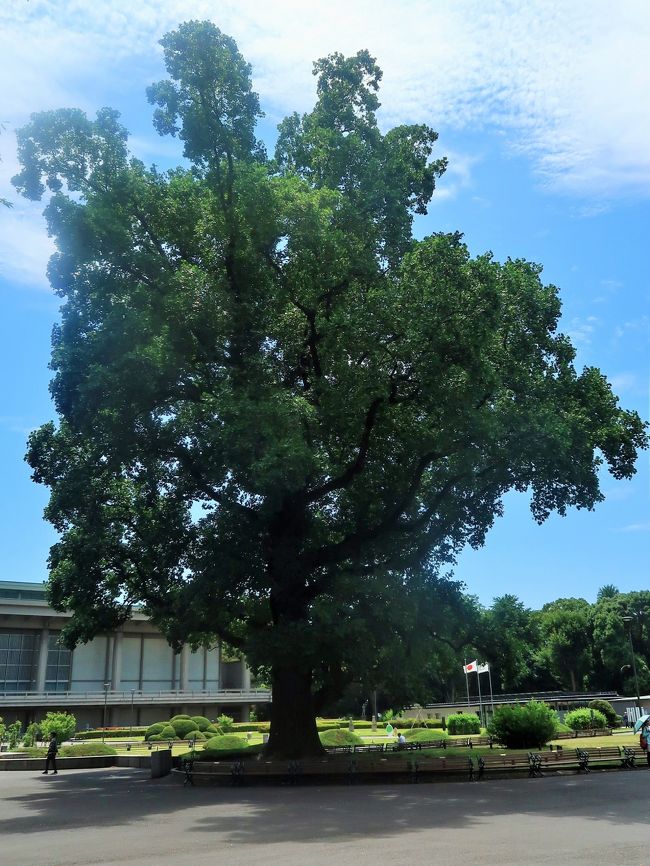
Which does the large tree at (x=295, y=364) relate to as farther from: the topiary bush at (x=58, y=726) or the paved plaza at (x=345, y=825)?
the topiary bush at (x=58, y=726)

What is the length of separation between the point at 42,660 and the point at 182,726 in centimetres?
2332

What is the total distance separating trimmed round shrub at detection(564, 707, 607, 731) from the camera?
37.4 m

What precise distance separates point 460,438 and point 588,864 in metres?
13.2

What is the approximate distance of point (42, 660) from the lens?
7044 centimetres

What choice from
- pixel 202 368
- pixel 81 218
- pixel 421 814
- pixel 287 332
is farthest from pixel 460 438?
pixel 81 218

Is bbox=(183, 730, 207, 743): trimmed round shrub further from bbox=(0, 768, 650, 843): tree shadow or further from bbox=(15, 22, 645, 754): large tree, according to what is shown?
bbox=(0, 768, 650, 843): tree shadow

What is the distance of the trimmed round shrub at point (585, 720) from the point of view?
123 feet

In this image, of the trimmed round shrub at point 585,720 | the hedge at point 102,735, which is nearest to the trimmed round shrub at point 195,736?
the hedge at point 102,735

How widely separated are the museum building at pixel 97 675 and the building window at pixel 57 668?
10 cm

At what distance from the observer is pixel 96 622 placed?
2859 centimetres

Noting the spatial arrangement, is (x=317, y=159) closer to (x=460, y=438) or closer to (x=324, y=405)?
(x=324, y=405)

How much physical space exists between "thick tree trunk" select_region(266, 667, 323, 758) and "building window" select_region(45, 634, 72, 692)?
53915mm

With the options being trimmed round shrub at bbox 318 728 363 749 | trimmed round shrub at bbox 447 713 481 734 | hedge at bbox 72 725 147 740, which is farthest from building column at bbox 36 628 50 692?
trimmed round shrub at bbox 447 713 481 734

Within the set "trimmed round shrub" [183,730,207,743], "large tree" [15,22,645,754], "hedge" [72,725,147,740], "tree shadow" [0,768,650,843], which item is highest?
"large tree" [15,22,645,754]
